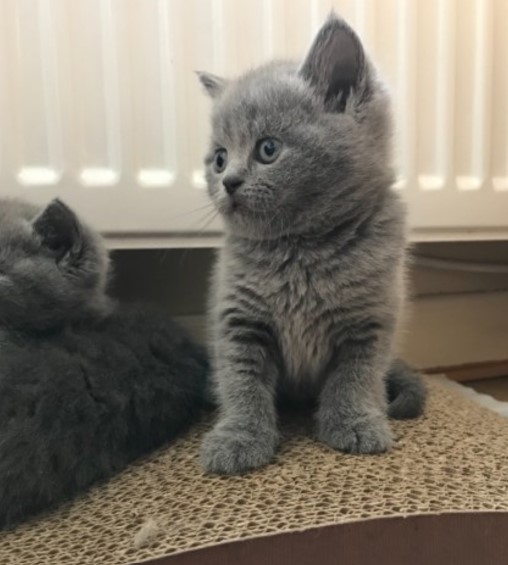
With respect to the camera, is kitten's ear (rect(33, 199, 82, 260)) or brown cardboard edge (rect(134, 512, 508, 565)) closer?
brown cardboard edge (rect(134, 512, 508, 565))

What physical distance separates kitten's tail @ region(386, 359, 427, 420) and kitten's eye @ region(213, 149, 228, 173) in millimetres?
344

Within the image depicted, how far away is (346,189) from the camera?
823 mm

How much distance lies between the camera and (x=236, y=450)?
771 mm

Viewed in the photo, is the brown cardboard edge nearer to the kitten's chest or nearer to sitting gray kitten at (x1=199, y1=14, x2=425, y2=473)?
sitting gray kitten at (x1=199, y1=14, x2=425, y2=473)

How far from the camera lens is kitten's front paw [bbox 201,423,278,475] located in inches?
30.1

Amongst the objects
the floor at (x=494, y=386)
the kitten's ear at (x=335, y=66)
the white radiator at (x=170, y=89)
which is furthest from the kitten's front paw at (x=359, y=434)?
the floor at (x=494, y=386)

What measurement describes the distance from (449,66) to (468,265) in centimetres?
44

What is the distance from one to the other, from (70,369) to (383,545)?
380 millimetres

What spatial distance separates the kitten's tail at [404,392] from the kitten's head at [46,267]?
0.40 meters

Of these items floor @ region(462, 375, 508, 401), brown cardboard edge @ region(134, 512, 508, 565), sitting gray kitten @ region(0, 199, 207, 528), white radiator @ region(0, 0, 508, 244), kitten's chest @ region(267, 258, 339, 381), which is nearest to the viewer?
brown cardboard edge @ region(134, 512, 508, 565)

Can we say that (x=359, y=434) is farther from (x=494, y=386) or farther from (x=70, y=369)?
(x=494, y=386)

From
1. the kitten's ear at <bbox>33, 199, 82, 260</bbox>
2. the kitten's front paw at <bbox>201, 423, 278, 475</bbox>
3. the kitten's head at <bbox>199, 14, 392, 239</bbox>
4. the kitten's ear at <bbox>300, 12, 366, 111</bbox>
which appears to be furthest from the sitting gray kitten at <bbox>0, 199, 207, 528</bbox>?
the kitten's ear at <bbox>300, 12, 366, 111</bbox>

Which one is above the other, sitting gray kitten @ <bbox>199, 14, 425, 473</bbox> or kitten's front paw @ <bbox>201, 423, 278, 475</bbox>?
sitting gray kitten @ <bbox>199, 14, 425, 473</bbox>

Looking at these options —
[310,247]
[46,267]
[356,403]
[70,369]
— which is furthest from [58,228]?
[356,403]
